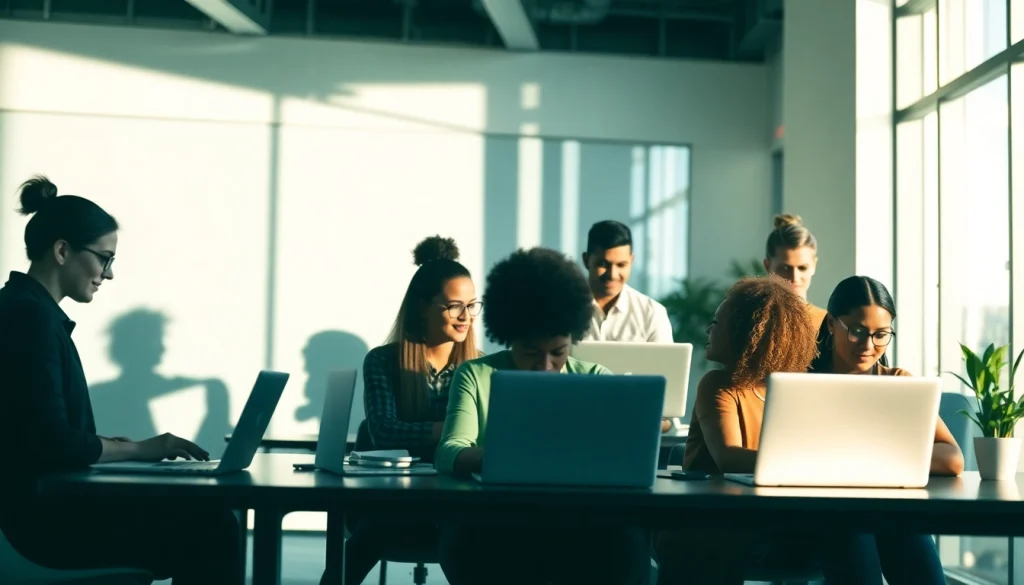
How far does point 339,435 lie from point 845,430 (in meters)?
1.06

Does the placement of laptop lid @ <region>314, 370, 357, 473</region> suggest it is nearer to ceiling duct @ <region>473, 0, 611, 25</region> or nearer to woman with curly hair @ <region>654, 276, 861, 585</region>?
woman with curly hair @ <region>654, 276, 861, 585</region>

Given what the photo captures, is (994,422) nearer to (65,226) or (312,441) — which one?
(65,226)

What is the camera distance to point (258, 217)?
7.15 m

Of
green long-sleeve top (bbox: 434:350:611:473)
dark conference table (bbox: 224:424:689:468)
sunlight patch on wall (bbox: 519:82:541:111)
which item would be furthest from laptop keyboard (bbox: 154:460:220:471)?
sunlight patch on wall (bbox: 519:82:541:111)

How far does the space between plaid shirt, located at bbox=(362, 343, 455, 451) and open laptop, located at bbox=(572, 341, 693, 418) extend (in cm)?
66

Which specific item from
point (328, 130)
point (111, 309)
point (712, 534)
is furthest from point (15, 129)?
point (712, 534)

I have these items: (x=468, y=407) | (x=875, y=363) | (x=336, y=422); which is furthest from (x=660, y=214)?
(x=336, y=422)

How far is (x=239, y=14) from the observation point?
6715 millimetres

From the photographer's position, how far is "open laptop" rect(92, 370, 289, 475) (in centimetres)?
233

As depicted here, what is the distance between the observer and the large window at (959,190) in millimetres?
4711

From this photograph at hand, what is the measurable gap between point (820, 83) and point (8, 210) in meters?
4.95

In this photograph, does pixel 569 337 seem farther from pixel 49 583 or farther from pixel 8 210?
pixel 8 210

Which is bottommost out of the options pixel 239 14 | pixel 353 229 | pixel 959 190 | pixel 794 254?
pixel 794 254

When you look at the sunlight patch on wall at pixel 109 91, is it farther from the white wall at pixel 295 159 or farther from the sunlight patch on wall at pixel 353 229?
the sunlight patch on wall at pixel 353 229
